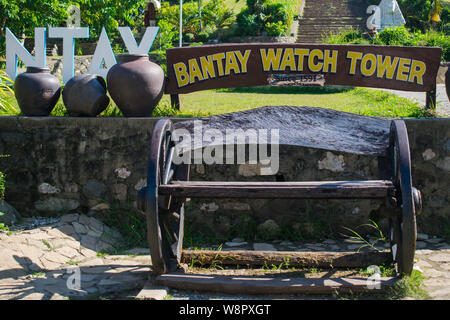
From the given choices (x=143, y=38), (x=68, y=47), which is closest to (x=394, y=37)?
(x=143, y=38)

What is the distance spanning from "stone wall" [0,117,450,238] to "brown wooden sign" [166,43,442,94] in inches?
31.3

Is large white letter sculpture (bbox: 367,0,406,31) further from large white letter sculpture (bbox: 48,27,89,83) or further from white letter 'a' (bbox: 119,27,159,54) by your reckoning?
large white letter sculpture (bbox: 48,27,89,83)

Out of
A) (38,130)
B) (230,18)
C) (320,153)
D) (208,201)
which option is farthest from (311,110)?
(230,18)

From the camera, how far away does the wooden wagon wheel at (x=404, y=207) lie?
2869mm

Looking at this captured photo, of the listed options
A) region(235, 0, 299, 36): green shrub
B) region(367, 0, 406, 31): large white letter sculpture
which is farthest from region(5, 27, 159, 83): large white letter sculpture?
region(235, 0, 299, 36): green shrub

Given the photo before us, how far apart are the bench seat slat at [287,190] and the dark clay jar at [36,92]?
89.5 inches

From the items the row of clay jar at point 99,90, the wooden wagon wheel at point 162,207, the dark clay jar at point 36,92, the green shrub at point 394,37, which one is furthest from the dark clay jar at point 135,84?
the green shrub at point 394,37

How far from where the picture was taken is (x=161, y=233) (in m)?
3.19

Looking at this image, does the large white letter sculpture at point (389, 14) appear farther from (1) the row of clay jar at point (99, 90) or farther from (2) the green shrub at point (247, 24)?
(1) the row of clay jar at point (99, 90)

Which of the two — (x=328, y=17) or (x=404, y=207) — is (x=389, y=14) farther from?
(x=404, y=207)

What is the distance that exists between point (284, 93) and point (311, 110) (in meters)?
6.97

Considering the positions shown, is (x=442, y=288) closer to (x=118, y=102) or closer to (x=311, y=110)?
(x=311, y=110)

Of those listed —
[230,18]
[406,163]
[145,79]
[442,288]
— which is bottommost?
[442,288]

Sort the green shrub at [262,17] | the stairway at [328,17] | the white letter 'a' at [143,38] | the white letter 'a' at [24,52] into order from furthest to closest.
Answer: the stairway at [328,17] → the green shrub at [262,17] → the white letter 'a' at [143,38] → the white letter 'a' at [24,52]
